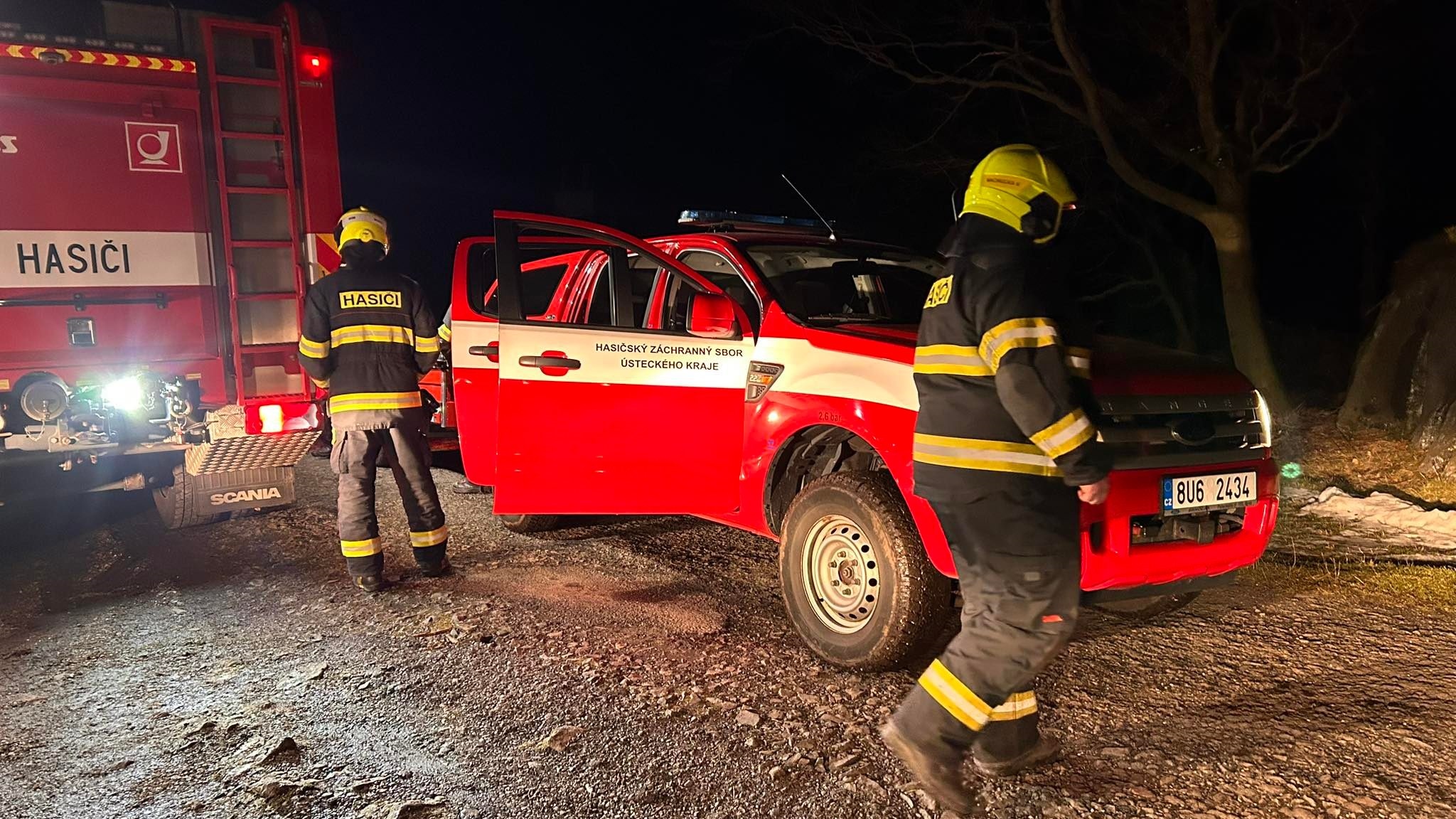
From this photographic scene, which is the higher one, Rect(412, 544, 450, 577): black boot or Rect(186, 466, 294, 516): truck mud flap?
Rect(186, 466, 294, 516): truck mud flap

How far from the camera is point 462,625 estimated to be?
4434 millimetres

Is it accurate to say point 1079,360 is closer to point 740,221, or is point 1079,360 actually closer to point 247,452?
point 740,221

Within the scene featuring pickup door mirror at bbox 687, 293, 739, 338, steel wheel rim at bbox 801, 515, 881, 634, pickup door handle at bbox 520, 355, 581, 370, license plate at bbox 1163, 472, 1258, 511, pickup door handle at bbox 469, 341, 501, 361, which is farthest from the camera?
pickup door handle at bbox 469, 341, 501, 361


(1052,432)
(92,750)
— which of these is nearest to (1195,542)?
(1052,432)

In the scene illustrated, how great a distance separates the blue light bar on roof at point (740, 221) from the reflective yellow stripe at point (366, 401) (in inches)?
72.4

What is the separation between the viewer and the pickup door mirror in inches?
172

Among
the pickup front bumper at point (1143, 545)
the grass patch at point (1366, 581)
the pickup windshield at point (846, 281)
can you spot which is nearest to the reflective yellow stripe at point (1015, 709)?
the pickup front bumper at point (1143, 545)

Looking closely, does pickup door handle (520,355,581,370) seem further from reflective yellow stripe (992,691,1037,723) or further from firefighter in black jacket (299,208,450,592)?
reflective yellow stripe (992,691,1037,723)

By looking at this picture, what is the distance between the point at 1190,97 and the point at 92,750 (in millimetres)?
12526

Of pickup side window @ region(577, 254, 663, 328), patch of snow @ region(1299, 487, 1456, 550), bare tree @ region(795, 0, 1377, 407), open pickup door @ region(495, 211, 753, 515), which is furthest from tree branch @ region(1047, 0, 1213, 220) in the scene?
open pickup door @ region(495, 211, 753, 515)

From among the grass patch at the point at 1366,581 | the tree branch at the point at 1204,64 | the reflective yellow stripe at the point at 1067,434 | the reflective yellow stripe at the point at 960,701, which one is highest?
the tree branch at the point at 1204,64

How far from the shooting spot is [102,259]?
5.41 metres

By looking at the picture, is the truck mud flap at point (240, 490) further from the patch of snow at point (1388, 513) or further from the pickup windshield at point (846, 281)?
the patch of snow at point (1388, 513)

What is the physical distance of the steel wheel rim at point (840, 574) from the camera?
12.4 feet
